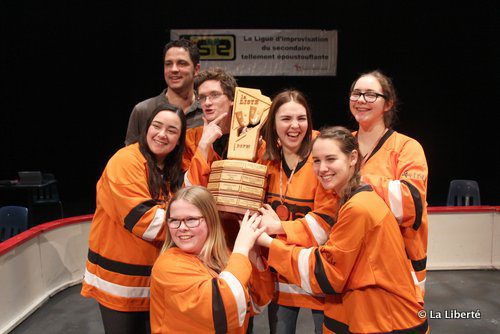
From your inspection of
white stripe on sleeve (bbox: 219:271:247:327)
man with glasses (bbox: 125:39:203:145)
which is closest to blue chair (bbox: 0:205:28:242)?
man with glasses (bbox: 125:39:203:145)

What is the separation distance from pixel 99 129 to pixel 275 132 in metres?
5.65

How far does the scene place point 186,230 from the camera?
1.64 metres

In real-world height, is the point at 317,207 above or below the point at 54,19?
below

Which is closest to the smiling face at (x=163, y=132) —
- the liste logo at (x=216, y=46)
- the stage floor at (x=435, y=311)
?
the stage floor at (x=435, y=311)

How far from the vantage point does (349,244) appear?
1.63 metres

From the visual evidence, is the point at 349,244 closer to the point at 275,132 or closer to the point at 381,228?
the point at 381,228

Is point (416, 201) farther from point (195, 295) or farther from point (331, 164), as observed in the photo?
point (195, 295)

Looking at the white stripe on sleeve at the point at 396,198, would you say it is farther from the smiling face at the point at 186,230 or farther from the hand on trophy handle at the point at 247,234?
the smiling face at the point at 186,230

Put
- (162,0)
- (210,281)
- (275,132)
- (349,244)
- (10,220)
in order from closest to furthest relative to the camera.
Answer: (210,281) → (349,244) → (275,132) → (10,220) → (162,0)

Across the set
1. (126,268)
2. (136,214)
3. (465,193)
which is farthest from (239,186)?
(465,193)

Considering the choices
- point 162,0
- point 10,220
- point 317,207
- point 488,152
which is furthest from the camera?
point 488,152

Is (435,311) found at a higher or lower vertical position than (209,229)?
lower

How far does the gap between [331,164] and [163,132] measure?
2.59ft

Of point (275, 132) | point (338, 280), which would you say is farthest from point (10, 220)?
point (338, 280)
